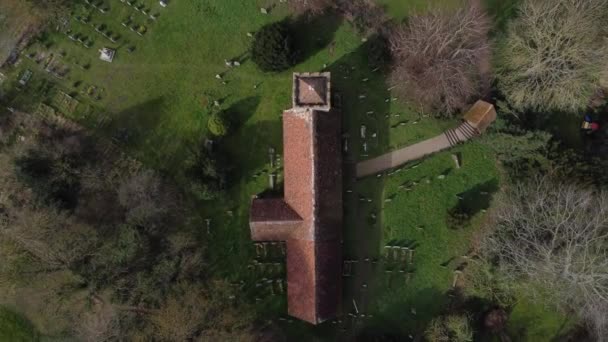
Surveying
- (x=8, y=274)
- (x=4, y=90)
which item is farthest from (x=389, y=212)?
(x=4, y=90)

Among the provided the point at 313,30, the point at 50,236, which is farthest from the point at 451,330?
the point at 50,236

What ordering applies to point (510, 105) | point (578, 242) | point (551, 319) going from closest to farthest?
point (578, 242)
point (510, 105)
point (551, 319)

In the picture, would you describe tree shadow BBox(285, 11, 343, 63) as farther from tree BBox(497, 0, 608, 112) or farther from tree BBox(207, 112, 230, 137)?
tree BBox(497, 0, 608, 112)

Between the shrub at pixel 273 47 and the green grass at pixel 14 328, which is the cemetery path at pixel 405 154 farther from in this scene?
the green grass at pixel 14 328

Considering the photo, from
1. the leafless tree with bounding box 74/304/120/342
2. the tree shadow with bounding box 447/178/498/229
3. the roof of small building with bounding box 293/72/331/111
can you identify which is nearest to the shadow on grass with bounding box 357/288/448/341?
the tree shadow with bounding box 447/178/498/229

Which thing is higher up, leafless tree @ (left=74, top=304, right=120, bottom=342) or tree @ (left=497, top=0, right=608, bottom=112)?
tree @ (left=497, top=0, right=608, bottom=112)

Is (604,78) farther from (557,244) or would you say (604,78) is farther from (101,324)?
(101,324)

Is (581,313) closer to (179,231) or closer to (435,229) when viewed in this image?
(435,229)

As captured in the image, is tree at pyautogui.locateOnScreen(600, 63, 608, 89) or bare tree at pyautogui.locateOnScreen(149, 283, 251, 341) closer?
bare tree at pyautogui.locateOnScreen(149, 283, 251, 341)
